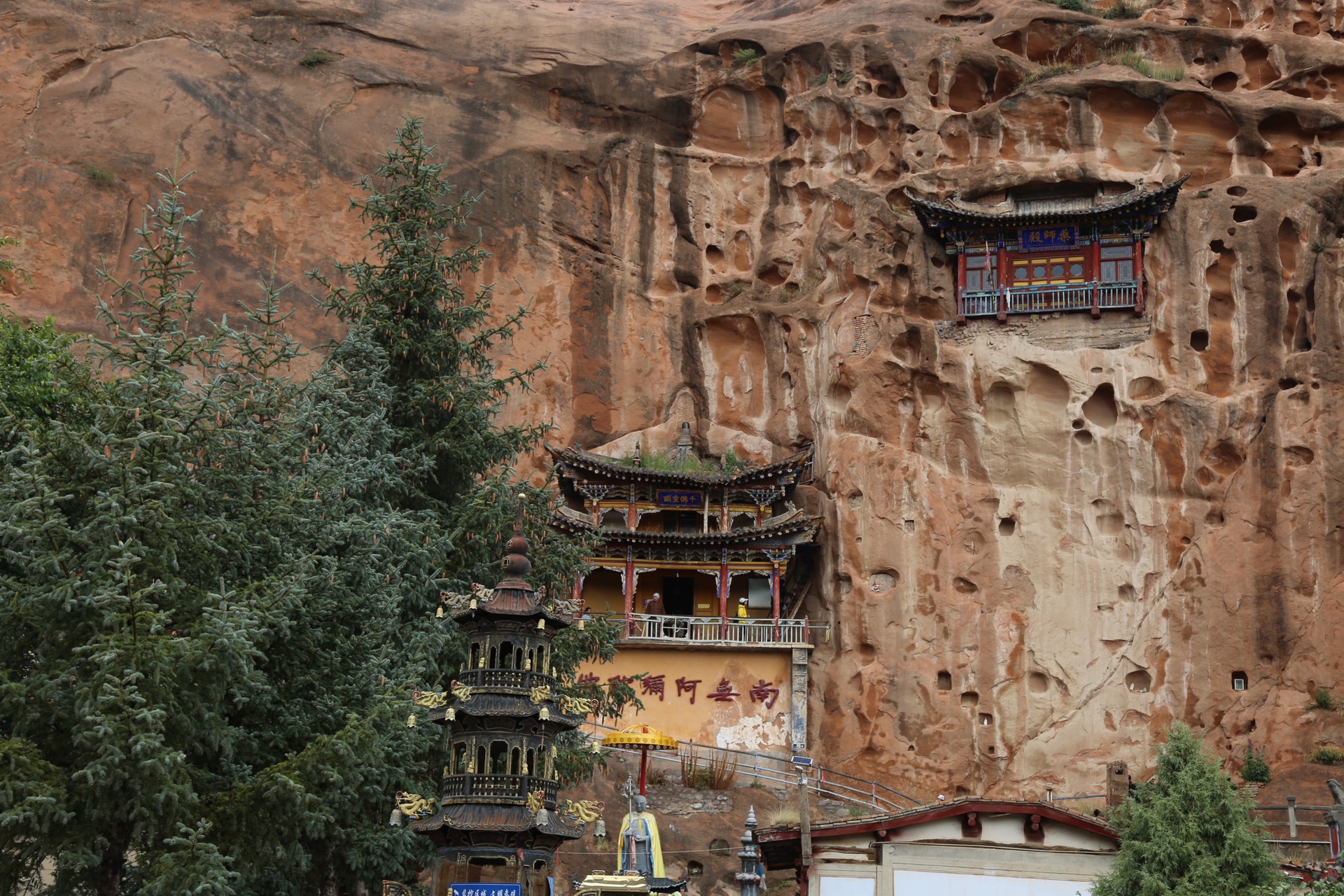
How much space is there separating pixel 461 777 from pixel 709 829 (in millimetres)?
11604

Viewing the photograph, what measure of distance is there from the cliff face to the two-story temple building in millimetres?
966

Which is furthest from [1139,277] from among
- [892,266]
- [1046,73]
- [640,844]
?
[640,844]

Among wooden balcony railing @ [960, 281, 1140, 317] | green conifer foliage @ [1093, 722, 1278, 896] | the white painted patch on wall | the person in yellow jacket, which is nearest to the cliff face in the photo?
wooden balcony railing @ [960, 281, 1140, 317]

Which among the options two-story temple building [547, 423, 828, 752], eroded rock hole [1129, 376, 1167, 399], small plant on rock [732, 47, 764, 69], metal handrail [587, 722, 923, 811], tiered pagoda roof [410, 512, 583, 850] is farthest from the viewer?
small plant on rock [732, 47, 764, 69]

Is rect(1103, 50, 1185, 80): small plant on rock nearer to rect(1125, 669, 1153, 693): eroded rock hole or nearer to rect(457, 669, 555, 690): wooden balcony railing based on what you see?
rect(1125, 669, 1153, 693): eroded rock hole

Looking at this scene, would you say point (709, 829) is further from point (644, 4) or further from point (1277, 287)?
point (644, 4)

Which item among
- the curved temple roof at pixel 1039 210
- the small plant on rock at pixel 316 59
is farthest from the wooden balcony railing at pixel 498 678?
the small plant on rock at pixel 316 59

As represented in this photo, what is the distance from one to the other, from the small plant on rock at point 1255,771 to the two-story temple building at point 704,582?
8.69 m

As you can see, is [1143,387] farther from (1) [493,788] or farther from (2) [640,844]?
(1) [493,788]

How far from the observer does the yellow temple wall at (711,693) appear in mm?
30078

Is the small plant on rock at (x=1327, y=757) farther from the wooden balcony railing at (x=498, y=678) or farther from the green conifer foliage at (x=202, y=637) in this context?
the wooden balcony railing at (x=498, y=678)

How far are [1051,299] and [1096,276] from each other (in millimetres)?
1106

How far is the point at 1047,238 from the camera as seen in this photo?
32.5 meters

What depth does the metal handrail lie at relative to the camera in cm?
2694
